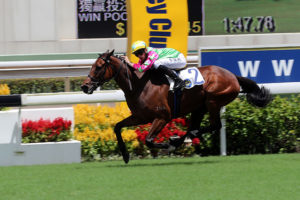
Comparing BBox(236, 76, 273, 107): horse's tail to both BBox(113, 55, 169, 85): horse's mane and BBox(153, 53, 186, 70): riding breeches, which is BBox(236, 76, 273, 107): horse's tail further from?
BBox(113, 55, 169, 85): horse's mane

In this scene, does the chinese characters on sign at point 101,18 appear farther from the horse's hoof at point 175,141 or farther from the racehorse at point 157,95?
the horse's hoof at point 175,141

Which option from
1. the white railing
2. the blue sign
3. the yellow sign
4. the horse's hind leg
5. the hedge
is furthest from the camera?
the white railing

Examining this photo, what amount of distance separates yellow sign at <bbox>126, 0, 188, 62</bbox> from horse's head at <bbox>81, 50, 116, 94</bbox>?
198 centimetres

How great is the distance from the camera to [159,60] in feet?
26.0

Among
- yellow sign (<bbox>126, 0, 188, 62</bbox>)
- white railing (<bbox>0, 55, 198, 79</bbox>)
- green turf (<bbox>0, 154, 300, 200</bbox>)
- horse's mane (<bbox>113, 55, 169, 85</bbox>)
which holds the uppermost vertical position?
yellow sign (<bbox>126, 0, 188, 62</bbox>)

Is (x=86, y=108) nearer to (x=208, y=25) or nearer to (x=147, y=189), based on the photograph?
(x=147, y=189)

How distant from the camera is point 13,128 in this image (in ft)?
26.4

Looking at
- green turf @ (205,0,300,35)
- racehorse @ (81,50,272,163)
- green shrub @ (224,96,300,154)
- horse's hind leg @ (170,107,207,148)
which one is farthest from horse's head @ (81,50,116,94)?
green turf @ (205,0,300,35)

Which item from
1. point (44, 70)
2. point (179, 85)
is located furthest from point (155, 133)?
point (44, 70)

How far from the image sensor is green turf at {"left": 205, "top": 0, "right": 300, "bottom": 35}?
22266mm

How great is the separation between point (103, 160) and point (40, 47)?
12.8 meters

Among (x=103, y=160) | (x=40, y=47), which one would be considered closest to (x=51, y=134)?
(x=103, y=160)

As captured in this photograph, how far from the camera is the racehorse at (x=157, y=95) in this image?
25.6 feet

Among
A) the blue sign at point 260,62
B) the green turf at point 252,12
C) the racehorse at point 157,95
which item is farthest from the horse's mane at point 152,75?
the green turf at point 252,12
